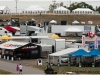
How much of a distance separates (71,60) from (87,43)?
714 centimetres

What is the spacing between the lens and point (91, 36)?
37844 millimetres

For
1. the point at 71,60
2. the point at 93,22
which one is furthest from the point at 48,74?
the point at 93,22

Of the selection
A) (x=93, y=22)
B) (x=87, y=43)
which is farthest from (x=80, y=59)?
(x=93, y=22)

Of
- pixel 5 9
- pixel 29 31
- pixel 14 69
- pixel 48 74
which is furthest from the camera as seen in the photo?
pixel 5 9

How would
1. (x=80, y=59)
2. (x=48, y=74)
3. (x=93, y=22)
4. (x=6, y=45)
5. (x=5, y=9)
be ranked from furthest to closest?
(x=5, y=9) < (x=93, y=22) < (x=6, y=45) < (x=80, y=59) < (x=48, y=74)

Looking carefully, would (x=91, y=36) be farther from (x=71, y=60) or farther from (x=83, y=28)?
(x=83, y=28)

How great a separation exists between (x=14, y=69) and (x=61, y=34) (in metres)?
31.3

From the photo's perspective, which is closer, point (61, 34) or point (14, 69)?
point (14, 69)

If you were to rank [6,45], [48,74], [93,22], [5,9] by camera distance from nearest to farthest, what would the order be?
1. [48,74]
2. [6,45]
3. [93,22]
4. [5,9]

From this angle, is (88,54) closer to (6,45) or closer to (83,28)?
(6,45)

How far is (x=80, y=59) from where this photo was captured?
29828 mm

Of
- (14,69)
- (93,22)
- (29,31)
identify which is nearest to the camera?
(14,69)

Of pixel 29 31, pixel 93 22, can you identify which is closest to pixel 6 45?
pixel 29 31

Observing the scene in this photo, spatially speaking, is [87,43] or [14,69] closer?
[14,69]
